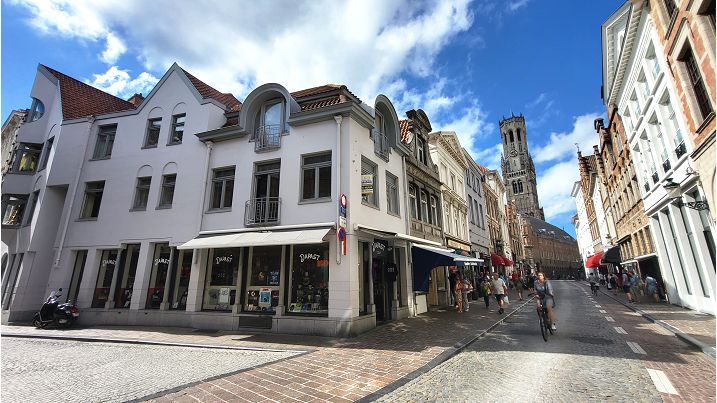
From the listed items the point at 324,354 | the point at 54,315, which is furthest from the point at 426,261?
the point at 54,315

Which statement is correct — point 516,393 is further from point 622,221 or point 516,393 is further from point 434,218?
point 622,221

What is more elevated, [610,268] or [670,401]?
[610,268]

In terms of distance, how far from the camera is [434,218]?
63.8 feet

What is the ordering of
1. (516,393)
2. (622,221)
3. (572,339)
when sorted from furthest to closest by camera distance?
(622,221)
(572,339)
(516,393)

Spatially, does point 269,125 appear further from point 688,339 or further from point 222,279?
point 688,339

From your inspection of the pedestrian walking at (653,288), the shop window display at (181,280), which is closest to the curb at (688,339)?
the pedestrian walking at (653,288)

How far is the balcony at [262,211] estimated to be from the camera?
464 inches

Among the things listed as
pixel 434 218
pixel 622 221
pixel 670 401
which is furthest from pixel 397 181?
pixel 622 221

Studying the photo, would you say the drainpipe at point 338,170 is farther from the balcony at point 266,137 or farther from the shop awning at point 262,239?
the balcony at point 266,137

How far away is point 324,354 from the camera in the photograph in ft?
25.3

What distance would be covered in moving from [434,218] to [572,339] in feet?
36.9

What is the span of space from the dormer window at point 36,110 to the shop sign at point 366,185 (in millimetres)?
20005

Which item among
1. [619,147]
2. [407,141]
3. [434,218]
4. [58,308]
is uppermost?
[619,147]

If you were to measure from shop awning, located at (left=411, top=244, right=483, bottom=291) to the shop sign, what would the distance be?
433cm
